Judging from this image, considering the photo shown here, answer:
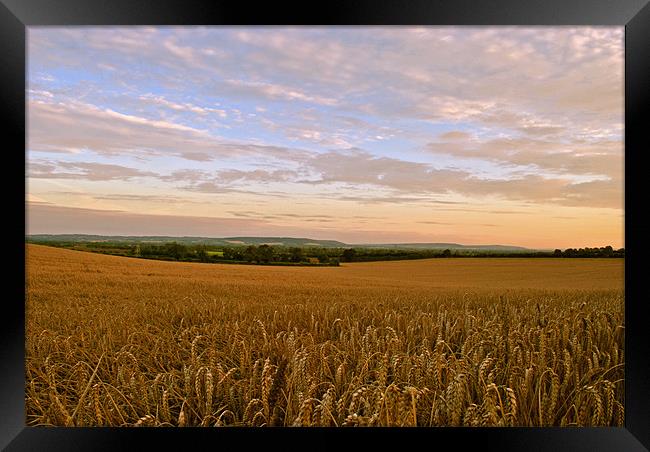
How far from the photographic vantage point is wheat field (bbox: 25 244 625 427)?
1785 millimetres

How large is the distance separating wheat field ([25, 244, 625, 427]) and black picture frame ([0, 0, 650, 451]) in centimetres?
7

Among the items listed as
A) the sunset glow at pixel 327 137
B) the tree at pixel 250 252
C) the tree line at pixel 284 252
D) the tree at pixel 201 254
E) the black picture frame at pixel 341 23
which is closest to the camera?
the black picture frame at pixel 341 23

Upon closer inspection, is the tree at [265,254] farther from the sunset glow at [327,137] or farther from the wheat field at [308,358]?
the sunset glow at [327,137]

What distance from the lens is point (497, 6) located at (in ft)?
5.56

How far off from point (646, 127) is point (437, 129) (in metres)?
2.06

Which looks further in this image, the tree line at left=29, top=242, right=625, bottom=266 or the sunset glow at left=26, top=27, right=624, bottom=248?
Result: the tree line at left=29, top=242, right=625, bottom=266

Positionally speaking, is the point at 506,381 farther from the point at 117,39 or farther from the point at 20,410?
the point at 117,39

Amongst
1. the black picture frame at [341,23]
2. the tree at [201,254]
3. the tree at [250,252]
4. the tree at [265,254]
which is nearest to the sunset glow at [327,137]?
the tree at [250,252]

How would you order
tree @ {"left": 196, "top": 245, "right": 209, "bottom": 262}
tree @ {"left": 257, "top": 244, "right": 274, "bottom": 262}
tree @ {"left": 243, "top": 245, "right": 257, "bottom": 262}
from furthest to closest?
tree @ {"left": 257, "top": 244, "right": 274, "bottom": 262} < tree @ {"left": 196, "top": 245, "right": 209, "bottom": 262} < tree @ {"left": 243, "top": 245, "right": 257, "bottom": 262}

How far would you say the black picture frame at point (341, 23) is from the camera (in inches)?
66.7

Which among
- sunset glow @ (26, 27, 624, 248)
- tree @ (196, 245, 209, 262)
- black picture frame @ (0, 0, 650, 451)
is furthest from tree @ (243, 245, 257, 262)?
black picture frame @ (0, 0, 650, 451)

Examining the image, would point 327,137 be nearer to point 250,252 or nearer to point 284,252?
point 284,252

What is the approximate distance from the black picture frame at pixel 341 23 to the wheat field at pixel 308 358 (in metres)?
0.07

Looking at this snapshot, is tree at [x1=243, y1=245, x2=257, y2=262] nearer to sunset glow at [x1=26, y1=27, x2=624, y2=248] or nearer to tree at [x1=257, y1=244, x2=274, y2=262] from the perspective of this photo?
tree at [x1=257, y1=244, x2=274, y2=262]
